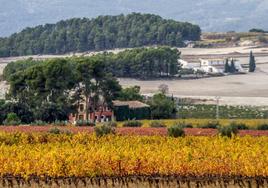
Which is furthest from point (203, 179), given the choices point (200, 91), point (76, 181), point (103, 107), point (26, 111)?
point (200, 91)

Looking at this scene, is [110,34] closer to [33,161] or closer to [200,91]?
[200,91]

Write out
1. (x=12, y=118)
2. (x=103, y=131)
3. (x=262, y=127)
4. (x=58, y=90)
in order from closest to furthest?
(x=103, y=131) → (x=262, y=127) → (x=12, y=118) → (x=58, y=90)

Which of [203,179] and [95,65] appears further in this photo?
[95,65]

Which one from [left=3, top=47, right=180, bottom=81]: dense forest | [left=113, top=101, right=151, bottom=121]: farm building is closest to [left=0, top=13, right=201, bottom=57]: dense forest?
[left=3, top=47, right=180, bottom=81]: dense forest

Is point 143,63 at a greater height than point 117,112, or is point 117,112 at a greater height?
point 143,63

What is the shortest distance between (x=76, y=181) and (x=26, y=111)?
3583 centimetres

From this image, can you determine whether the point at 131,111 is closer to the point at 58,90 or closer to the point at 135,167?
the point at 58,90

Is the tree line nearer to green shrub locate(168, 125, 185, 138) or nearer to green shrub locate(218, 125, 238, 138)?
green shrub locate(168, 125, 185, 138)

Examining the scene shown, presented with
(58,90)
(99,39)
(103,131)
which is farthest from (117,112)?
(99,39)

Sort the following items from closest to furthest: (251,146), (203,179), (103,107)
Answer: (203,179), (251,146), (103,107)

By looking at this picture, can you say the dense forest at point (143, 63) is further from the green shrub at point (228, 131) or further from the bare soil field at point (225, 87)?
the green shrub at point (228, 131)

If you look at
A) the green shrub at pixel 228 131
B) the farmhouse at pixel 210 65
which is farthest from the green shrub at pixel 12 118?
the farmhouse at pixel 210 65

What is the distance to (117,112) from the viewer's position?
256 feet

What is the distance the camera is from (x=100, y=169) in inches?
1491
